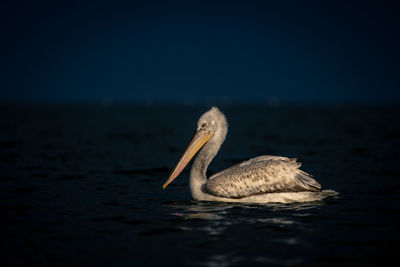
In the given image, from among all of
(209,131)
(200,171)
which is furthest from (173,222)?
(209,131)

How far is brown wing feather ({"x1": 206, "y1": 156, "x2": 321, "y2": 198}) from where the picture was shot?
801cm

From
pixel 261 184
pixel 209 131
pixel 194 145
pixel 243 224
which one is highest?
pixel 209 131

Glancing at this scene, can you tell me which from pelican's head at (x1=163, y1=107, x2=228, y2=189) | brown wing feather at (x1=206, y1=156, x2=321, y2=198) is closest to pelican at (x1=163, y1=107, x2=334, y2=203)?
brown wing feather at (x1=206, y1=156, x2=321, y2=198)

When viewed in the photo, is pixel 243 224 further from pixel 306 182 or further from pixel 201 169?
pixel 201 169

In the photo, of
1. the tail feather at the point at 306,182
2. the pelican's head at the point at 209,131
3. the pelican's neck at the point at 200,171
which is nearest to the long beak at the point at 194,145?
the pelican's head at the point at 209,131

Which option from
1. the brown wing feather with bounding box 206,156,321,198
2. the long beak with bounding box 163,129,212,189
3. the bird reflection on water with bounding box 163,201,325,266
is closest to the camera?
the bird reflection on water with bounding box 163,201,325,266

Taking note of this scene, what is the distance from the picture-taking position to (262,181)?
8023 mm

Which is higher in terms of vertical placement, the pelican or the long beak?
the long beak

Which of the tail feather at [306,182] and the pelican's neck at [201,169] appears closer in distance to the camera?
the tail feather at [306,182]

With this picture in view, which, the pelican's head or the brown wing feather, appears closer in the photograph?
the brown wing feather

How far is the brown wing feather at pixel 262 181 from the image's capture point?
315 inches

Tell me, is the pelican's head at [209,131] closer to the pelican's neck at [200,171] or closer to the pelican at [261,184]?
the pelican's neck at [200,171]

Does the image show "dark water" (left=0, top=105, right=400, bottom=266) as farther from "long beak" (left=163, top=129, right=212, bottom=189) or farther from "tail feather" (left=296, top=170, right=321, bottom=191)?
"long beak" (left=163, top=129, right=212, bottom=189)

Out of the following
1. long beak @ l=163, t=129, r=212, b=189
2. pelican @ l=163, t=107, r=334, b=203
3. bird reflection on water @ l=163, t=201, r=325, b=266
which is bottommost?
bird reflection on water @ l=163, t=201, r=325, b=266
